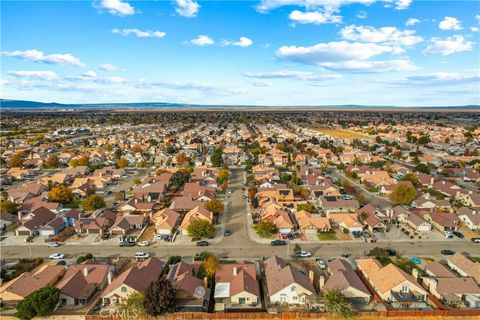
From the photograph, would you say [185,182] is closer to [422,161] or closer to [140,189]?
[140,189]

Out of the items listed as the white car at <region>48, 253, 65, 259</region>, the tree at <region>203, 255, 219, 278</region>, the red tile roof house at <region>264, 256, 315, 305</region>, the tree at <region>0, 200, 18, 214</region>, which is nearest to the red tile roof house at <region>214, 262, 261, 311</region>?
the tree at <region>203, 255, 219, 278</region>

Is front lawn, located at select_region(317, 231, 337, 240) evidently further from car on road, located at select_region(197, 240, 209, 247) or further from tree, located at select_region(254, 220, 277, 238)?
car on road, located at select_region(197, 240, 209, 247)

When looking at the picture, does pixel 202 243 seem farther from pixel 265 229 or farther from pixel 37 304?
pixel 37 304

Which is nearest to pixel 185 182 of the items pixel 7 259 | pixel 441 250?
pixel 7 259

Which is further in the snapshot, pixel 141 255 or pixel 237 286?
pixel 141 255

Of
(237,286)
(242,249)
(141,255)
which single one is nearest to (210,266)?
(237,286)

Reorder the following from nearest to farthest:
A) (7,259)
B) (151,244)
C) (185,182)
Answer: (7,259)
(151,244)
(185,182)
